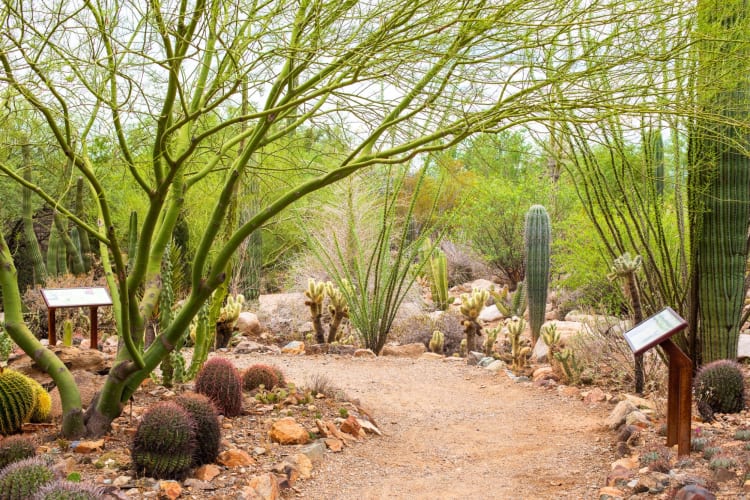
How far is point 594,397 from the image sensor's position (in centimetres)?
746

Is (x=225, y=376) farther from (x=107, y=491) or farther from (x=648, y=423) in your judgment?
(x=648, y=423)

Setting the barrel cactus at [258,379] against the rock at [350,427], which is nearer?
the rock at [350,427]

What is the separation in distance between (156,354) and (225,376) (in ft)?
3.07

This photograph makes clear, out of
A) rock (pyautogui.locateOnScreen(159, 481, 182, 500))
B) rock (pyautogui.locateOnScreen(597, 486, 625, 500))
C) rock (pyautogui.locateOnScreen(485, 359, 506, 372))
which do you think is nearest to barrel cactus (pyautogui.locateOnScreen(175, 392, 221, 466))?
rock (pyautogui.locateOnScreen(159, 481, 182, 500))

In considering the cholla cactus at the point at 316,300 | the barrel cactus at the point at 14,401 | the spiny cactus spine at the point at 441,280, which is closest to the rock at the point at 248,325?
the cholla cactus at the point at 316,300

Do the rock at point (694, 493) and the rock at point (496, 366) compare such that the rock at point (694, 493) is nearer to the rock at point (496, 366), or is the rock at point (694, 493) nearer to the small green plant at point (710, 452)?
the small green plant at point (710, 452)

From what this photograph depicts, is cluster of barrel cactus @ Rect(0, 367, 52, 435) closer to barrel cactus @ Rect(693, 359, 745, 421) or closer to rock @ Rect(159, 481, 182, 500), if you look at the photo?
rock @ Rect(159, 481, 182, 500)

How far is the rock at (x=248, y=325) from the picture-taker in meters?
12.3

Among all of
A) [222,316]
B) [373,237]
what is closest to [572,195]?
[373,237]

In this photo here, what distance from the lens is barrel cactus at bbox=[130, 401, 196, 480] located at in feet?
14.8

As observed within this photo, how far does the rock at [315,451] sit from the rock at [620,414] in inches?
94.9

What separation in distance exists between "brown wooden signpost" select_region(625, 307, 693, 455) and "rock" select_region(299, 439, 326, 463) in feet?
7.53

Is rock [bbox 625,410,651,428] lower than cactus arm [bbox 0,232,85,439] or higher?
lower

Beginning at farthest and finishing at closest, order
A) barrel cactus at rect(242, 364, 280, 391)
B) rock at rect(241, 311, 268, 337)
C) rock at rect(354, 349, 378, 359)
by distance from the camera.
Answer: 1. rock at rect(241, 311, 268, 337)
2. rock at rect(354, 349, 378, 359)
3. barrel cactus at rect(242, 364, 280, 391)
